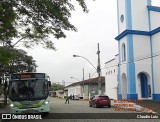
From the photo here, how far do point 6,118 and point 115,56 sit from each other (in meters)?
29.9

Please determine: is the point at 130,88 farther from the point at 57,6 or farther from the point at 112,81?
the point at 57,6

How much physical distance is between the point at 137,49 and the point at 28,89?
23269 mm

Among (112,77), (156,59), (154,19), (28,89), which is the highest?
(154,19)

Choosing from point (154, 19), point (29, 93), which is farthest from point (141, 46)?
point (29, 93)

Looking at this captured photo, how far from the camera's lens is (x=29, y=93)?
58.8ft

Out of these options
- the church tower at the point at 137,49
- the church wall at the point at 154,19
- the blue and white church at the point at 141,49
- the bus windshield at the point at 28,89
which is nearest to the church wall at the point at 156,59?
the blue and white church at the point at 141,49

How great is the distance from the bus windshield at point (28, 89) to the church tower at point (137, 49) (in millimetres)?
21397

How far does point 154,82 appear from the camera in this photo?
38000 mm

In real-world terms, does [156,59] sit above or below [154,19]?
below

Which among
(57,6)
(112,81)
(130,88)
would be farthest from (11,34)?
(112,81)

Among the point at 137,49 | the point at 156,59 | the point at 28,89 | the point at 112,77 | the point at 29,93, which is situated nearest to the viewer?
the point at 29,93

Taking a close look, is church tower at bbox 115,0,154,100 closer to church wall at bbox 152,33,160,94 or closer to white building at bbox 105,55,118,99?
church wall at bbox 152,33,160,94

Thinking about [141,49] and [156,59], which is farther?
[141,49]

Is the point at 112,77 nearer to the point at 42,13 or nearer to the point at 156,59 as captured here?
the point at 156,59
